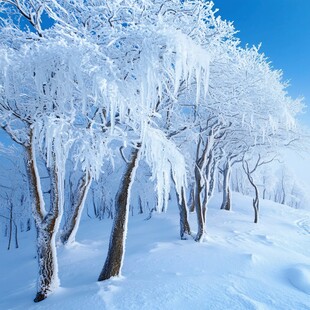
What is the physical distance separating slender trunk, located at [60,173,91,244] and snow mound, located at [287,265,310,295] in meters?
7.75

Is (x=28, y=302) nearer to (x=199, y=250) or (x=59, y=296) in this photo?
(x=59, y=296)

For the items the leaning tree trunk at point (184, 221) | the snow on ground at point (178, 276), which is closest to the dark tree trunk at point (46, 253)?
the snow on ground at point (178, 276)

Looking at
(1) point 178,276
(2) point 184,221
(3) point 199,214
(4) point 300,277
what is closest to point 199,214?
(3) point 199,214

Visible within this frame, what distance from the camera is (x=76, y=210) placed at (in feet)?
37.9

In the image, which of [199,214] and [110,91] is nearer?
[110,91]

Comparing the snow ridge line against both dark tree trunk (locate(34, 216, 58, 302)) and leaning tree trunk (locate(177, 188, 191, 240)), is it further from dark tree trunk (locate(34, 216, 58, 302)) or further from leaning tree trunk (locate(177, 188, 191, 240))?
dark tree trunk (locate(34, 216, 58, 302))

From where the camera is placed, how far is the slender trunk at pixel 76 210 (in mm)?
11297

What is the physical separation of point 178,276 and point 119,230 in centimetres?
187

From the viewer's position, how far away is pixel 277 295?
19.2ft

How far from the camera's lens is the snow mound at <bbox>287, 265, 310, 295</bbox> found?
6483 millimetres

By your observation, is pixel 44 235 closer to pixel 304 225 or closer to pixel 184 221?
pixel 184 221

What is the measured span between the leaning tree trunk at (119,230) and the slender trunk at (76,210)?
427cm

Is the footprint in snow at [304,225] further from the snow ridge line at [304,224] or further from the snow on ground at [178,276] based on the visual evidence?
the snow on ground at [178,276]

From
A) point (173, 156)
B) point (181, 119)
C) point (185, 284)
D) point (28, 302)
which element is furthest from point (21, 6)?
point (185, 284)
